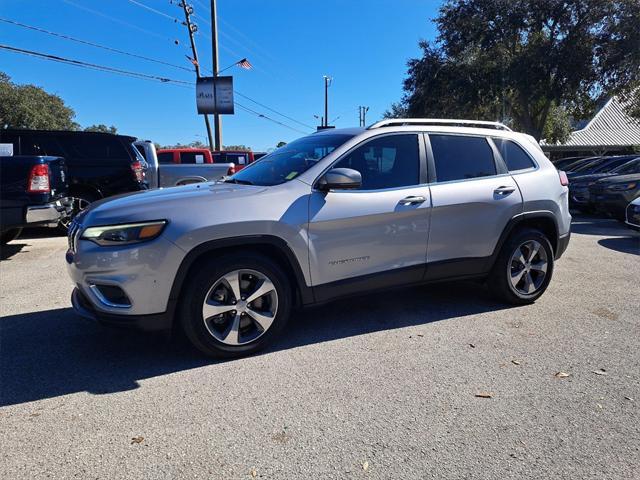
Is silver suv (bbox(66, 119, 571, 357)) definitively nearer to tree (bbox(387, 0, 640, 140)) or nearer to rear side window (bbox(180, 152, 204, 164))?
rear side window (bbox(180, 152, 204, 164))

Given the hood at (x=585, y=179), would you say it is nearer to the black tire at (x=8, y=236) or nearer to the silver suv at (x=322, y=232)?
the silver suv at (x=322, y=232)

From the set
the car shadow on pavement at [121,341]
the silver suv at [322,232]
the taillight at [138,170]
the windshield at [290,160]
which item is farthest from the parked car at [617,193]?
the taillight at [138,170]

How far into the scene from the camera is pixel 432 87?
82.0 ft

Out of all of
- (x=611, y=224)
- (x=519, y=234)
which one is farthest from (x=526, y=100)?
(x=519, y=234)

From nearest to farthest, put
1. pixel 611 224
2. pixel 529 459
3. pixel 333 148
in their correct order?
pixel 529 459, pixel 333 148, pixel 611 224

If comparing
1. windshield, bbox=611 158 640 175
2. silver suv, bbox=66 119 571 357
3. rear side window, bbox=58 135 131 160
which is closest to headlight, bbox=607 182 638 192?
windshield, bbox=611 158 640 175

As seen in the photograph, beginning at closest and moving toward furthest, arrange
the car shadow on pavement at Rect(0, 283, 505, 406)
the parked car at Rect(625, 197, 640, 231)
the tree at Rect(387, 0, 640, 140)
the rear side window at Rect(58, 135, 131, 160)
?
the car shadow on pavement at Rect(0, 283, 505, 406) → the parked car at Rect(625, 197, 640, 231) → the rear side window at Rect(58, 135, 131, 160) → the tree at Rect(387, 0, 640, 140)

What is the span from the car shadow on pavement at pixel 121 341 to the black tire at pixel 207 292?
0.49 ft

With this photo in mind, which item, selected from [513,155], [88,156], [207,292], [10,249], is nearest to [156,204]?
[207,292]

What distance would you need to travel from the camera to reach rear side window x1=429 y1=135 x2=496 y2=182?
4422mm

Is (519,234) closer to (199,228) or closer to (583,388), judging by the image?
(583,388)

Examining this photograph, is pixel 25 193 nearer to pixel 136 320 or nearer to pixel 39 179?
pixel 39 179

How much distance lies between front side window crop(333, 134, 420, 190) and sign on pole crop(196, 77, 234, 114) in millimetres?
24997

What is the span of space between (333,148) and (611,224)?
10282mm
